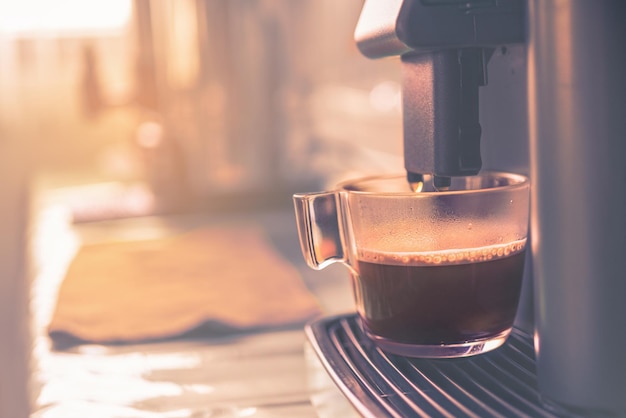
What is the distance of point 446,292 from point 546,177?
84mm

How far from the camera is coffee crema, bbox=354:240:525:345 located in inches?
15.2

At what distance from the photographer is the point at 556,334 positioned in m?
0.34

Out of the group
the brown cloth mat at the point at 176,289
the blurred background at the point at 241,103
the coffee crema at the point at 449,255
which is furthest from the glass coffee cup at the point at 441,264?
the blurred background at the point at 241,103

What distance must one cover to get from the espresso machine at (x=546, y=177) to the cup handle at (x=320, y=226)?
0.17 ft

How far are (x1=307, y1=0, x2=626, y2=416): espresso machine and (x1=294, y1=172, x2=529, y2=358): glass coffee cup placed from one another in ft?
0.04

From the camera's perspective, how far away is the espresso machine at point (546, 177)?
312 mm

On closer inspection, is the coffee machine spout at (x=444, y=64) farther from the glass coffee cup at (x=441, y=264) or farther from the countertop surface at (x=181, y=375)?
the countertop surface at (x=181, y=375)

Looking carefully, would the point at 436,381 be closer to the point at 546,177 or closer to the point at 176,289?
the point at 546,177

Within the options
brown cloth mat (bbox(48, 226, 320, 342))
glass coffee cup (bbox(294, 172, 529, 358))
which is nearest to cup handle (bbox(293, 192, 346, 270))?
glass coffee cup (bbox(294, 172, 529, 358))

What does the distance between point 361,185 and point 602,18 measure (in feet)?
0.62

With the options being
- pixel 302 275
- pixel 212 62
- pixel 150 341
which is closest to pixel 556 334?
pixel 150 341

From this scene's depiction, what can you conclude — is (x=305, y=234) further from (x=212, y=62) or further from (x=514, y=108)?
(x=212, y=62)

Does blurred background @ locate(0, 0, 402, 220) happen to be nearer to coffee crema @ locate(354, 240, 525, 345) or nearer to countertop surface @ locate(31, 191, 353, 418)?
countertop surface @ locate(31, 191, 353, 418)

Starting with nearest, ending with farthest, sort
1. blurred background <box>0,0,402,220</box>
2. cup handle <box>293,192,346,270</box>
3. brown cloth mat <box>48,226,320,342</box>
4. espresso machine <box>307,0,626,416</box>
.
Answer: espresso machine <box>307,0,626,416</box>, cup handle <box>293,192,346,270</box>, brown cloth mat <box>48,226,320,342</box>, blurred background <box>0,0,402,220</box>
